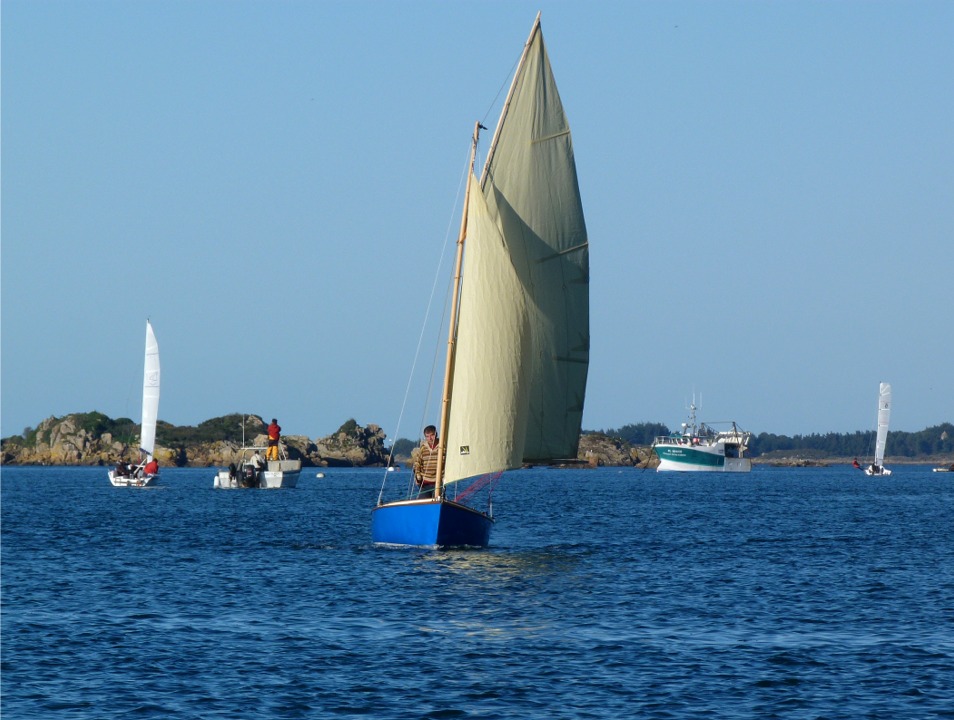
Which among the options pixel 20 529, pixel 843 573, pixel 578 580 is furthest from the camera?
pixel 20 529

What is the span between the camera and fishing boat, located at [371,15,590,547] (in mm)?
42156

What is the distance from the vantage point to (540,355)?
4334 centimetres

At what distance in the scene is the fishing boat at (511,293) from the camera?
4216 centimetres

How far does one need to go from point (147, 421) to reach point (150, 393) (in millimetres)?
2857

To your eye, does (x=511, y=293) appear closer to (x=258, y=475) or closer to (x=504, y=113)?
(x=504, y=113)

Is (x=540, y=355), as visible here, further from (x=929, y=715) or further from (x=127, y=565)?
(x=929, y=715)

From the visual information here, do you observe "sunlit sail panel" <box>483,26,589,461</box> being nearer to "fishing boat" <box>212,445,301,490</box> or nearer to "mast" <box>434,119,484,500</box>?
"mast" <box>434,119,484,500</box>

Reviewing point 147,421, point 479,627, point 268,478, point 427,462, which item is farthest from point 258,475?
point 479,627

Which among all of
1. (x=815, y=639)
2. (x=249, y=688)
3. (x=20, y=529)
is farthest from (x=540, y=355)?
(x=20, y=529)

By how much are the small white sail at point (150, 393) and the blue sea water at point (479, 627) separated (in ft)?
207

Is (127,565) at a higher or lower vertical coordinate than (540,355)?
lower

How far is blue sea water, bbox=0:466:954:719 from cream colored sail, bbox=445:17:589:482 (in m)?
4.55

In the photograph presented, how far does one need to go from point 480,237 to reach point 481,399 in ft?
16.8

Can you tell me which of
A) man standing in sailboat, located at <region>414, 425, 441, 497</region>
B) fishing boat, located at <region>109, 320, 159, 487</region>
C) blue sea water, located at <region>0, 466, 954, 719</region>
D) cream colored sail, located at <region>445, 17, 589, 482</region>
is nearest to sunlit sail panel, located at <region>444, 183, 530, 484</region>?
cream colored sail, located at <region>445, 17, 589, 482</region>
